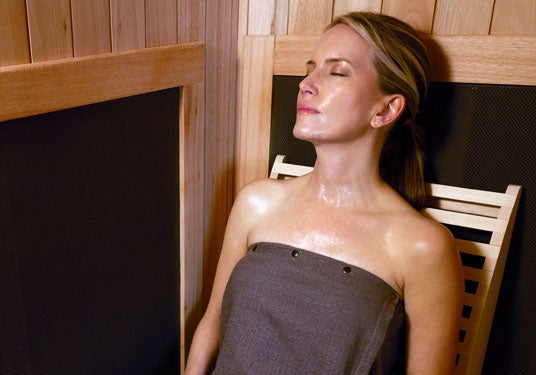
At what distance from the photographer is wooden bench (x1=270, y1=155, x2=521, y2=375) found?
130cm

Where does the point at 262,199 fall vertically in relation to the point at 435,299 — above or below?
above

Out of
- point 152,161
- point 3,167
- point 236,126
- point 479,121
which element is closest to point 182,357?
point 152,161

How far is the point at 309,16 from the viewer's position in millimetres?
1598

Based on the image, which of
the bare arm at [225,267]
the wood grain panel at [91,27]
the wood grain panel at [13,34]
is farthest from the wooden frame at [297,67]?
the wood grain panel at [13,34]

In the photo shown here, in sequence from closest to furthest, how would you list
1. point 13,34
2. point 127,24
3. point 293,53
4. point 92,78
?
point 13,34
point 92,78
point 127,24
point 293,53

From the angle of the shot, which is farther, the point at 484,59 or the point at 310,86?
the point at 484,59

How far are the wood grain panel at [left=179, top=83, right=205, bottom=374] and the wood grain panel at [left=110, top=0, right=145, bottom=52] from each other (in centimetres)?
26

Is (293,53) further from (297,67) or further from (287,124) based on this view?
(287,124)

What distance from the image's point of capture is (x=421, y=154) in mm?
1401

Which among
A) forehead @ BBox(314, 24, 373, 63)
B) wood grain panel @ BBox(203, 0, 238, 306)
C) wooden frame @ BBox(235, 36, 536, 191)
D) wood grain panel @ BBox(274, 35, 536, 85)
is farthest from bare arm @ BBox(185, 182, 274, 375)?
wood grain panel @ BBox(274, 35, 536, 85)

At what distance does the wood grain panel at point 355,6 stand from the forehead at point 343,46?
0.96ft

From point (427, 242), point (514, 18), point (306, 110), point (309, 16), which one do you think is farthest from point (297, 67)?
point (427, 242)

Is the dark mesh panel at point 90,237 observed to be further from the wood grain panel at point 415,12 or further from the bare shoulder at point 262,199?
A: the wood grain panel at point 415,12

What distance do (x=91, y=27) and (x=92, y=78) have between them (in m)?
0.12
